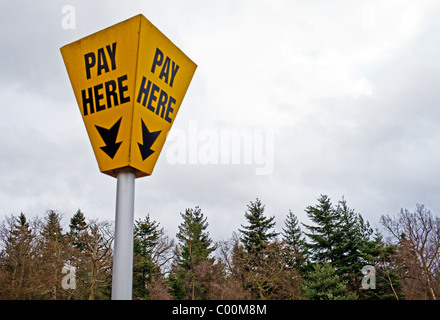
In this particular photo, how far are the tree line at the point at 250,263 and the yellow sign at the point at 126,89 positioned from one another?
21140 mm

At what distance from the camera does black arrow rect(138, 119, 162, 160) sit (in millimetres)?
3596

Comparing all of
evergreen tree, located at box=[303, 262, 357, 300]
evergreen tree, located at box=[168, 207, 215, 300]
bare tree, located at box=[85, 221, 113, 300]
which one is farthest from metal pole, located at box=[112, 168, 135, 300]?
evergreen tree, located at box=[168, 207, 215, 300]

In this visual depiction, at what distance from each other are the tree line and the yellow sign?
21140 millimetres

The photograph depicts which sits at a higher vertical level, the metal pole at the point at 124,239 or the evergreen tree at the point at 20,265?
the metal pole at the point at 124,239

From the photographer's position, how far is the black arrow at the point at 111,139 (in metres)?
3.55

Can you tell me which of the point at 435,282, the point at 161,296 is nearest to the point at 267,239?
the point at 161,296

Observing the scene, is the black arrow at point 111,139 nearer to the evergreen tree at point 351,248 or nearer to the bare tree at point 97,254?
the bare tree at point 97,254

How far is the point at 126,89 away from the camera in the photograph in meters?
3.55

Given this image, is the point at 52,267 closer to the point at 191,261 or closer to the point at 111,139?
the point at 191,261

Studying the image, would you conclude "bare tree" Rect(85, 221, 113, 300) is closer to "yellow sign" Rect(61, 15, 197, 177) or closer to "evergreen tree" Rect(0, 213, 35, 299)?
"evergreen tree" Rect(0, 213, 35, 299)

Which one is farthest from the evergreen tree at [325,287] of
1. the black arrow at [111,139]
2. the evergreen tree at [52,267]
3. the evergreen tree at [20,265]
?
the black arrow at [111,139]
